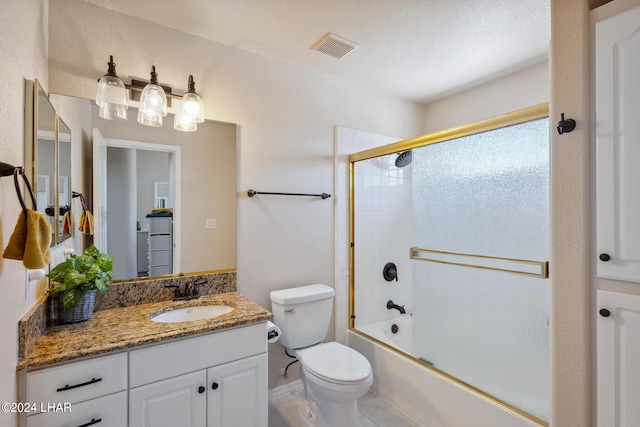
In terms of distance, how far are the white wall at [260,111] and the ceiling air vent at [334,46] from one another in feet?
1.07

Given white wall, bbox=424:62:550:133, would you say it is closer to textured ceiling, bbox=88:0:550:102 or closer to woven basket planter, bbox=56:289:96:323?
textured ceiling, bbox=88:0:550:102

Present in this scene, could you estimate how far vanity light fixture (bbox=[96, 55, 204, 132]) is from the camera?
150cm

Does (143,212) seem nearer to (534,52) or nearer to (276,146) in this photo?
(276,146)

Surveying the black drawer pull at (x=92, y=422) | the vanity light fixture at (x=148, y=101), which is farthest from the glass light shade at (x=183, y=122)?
the black drawer pull at (x=92, y=422)

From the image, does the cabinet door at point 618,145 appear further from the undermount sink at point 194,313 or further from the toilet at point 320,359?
the undermount sink at point 194,313

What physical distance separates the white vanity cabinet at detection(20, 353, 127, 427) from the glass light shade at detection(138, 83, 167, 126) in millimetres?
1212

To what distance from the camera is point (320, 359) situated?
5.99ft

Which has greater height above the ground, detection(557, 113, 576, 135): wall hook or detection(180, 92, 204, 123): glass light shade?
detection(180, 92, 204, 123): glass light shade

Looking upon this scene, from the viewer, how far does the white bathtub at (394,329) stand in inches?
97.8

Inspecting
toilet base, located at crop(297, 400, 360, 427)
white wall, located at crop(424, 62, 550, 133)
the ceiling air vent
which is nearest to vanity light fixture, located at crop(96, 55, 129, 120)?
the ceiling air vent

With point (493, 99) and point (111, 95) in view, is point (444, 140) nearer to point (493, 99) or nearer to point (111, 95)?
point (493, 99)

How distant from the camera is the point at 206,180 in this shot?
1.91m

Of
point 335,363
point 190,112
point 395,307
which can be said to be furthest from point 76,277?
point 395,307

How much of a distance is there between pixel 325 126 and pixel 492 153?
1.23m
